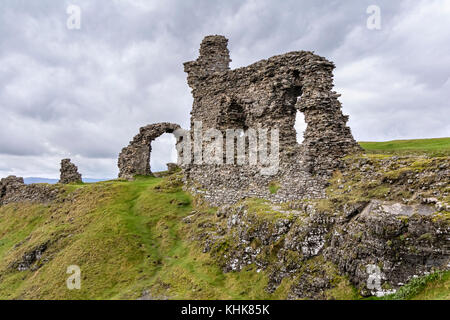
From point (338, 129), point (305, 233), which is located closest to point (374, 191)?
point (305, 233)

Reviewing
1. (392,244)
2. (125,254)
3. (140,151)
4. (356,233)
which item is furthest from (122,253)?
(140,151)

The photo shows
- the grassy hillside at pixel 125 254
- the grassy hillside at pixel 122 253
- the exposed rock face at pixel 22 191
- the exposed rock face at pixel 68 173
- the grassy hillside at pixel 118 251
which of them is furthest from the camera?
the exposed rock face at pixel 68 173

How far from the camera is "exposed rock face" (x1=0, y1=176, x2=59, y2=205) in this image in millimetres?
33000

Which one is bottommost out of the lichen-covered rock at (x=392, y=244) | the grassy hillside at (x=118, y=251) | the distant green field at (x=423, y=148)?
the grassy hillside at (x=118, y=251)

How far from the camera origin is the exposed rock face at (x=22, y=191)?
108 feet

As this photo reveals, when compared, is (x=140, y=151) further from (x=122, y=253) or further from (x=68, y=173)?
(x=122, y=253)

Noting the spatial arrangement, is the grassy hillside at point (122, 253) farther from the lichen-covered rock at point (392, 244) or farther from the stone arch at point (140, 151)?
the stone arch at point (140, 151)

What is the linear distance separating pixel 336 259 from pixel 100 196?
21660 mm

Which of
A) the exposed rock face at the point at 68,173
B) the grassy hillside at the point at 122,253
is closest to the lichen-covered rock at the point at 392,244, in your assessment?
the grassy hillside at the point at 122,253

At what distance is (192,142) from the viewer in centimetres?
3014

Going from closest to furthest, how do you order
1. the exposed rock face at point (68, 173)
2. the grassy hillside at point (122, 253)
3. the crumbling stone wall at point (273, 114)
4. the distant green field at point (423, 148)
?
the grassy hillside at point (122, 253), the crumbling stone wall at point (273, 114), the distant green field at point (423, 148), the exposed rock face at point (68, 173)

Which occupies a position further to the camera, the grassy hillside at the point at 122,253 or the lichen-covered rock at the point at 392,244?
the grassy hillside at the point at 122,253

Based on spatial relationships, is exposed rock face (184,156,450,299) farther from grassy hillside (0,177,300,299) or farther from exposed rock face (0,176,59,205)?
exposed rock face (0,176,59,205)

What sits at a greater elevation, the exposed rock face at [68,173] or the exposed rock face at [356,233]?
the exposed rock face at [68,173]
